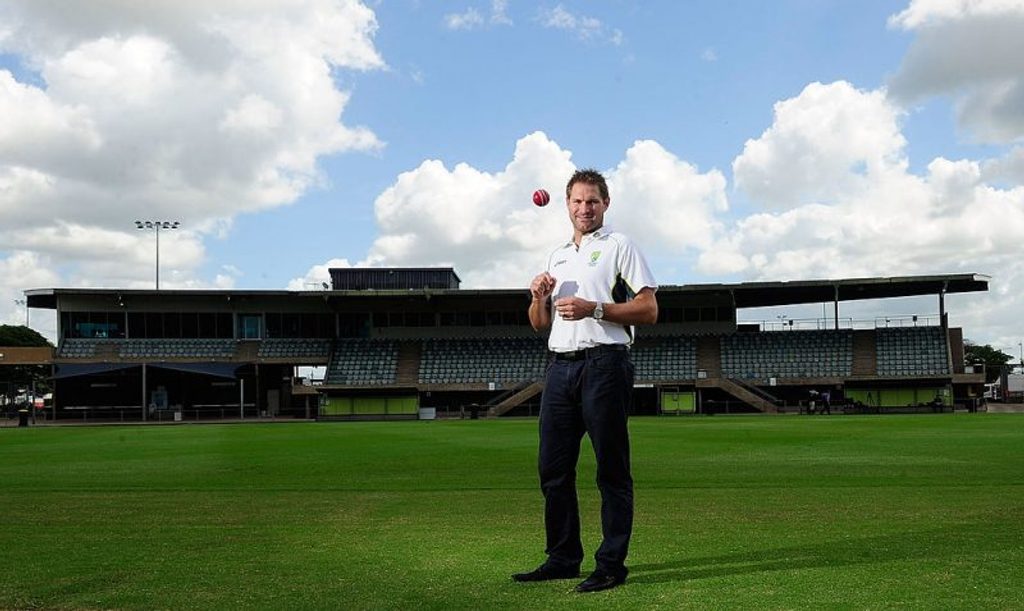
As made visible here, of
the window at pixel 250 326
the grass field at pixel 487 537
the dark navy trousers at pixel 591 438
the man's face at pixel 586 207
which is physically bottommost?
the grass field at pixel 487 537

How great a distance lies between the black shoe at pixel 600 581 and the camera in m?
5.09

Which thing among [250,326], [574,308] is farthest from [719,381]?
[574,308]

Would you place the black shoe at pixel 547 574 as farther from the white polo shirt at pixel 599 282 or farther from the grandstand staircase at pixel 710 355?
the grandstand staircase at pixel 710 355

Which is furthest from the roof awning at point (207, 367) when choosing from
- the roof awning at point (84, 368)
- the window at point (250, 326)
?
the window at point (250, 326)

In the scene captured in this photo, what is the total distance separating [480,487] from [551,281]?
6540 mm

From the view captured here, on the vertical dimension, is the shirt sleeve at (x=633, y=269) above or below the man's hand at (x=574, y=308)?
above

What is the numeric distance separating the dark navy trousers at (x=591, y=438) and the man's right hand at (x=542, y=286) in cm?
42

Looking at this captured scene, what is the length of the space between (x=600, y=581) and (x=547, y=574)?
419 mm

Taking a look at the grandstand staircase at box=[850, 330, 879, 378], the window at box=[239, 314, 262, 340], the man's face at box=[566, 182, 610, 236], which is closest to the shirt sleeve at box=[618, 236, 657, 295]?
the man's face at box=[566, 182, 610, 236]

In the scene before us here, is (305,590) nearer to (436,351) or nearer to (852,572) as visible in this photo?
(852,572)

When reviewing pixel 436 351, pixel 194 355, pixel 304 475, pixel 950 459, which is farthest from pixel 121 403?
pixel 950 459

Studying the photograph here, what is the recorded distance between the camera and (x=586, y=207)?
19.3 feet

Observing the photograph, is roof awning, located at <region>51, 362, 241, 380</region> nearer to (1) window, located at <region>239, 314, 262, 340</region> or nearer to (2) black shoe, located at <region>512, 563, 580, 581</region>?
(1) window, located at <region>239, 314, 262, 340</region>

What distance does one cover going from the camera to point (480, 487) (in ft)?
38.9
